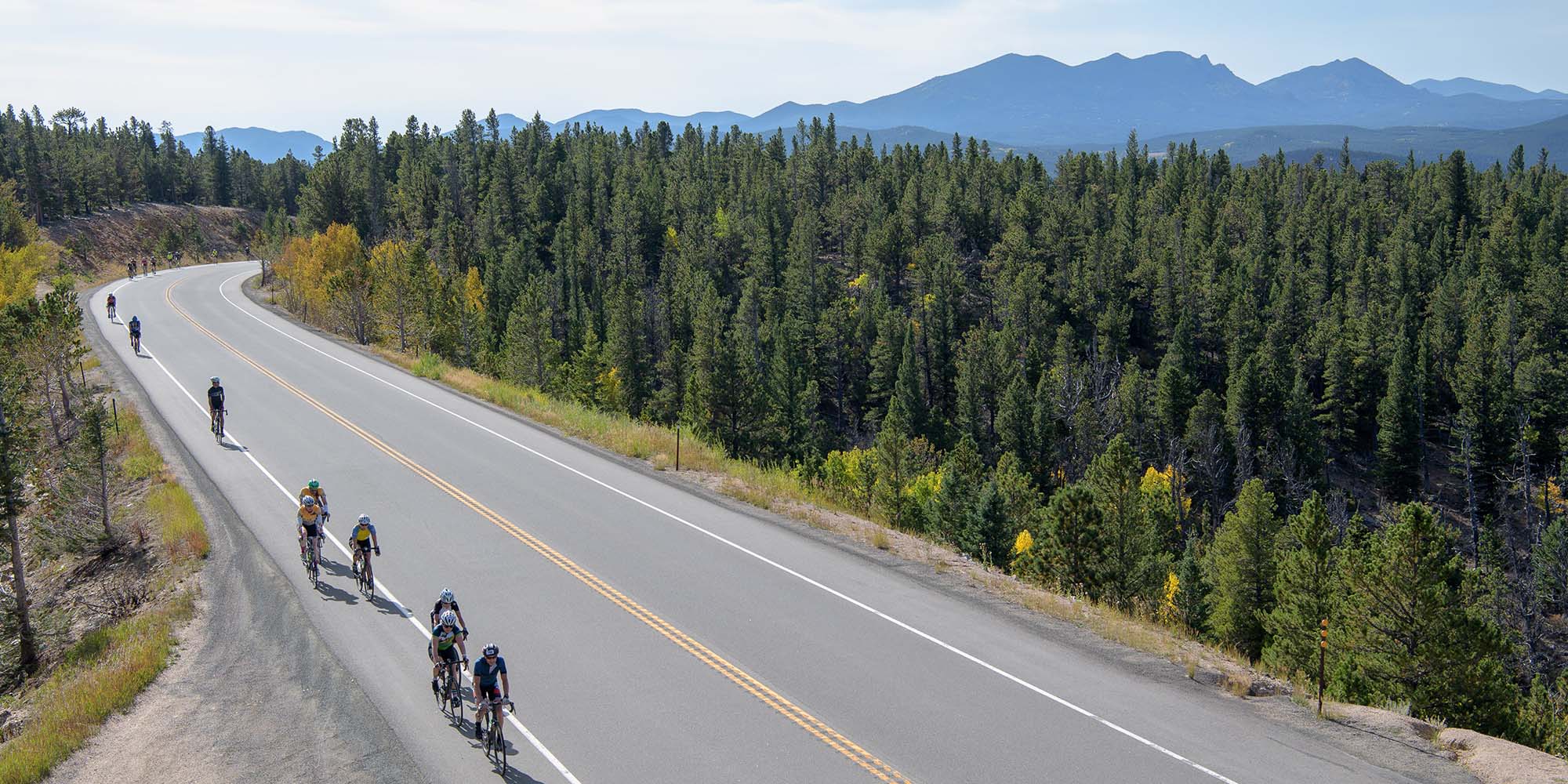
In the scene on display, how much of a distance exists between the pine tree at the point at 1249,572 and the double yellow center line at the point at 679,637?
26051 millimetres

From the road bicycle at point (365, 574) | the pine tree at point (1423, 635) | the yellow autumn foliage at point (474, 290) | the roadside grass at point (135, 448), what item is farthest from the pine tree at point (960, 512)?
the yellow autumn foliage at point (474, 290)

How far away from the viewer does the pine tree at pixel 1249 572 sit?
3541 cm

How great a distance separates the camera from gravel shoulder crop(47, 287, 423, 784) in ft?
37.6

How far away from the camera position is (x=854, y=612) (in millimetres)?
15711

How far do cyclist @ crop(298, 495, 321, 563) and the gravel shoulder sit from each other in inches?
32.3

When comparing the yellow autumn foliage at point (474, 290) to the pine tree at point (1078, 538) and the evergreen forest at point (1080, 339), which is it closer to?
the evergreen forest at point (1080, 339)

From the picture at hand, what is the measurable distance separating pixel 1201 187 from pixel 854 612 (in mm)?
129176

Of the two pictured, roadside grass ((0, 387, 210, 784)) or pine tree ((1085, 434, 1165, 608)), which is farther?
pine tree ((1085, 434, 1165, 608))

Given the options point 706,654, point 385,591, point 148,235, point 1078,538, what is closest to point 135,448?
point 385,591

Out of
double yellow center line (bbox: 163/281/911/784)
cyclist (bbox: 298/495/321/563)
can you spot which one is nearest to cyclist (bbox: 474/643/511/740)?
double yellow center line (bbox: 163/281/911/784)

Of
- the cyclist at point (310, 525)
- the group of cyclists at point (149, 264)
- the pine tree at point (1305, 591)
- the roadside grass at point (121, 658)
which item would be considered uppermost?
the group of cyclists at point (149, 264)

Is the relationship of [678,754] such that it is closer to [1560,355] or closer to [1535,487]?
[1535,487]

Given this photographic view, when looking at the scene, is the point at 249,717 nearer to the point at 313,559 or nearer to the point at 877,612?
the point at 313,559

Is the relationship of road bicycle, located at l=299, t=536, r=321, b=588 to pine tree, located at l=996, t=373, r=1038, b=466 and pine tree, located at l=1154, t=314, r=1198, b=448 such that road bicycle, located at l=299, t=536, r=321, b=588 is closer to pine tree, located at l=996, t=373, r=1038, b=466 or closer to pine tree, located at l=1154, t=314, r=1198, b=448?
pine tree, located at l=996, t=373, r=1038, b=466
